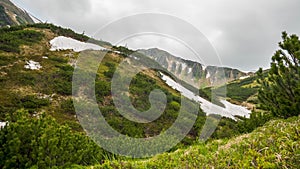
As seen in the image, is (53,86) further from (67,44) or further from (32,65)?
(67,44)

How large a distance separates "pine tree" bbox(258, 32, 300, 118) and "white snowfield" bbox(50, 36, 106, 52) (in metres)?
32.2

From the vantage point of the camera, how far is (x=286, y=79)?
1209 centimetres

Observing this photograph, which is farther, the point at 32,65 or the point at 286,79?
the point at 32,65

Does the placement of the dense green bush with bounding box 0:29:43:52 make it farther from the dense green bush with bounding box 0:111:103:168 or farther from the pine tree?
the pine tree

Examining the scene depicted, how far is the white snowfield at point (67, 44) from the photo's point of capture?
132 feet

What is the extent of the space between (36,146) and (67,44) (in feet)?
115

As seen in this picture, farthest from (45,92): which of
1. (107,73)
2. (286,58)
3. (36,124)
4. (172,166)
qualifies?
(172,166)

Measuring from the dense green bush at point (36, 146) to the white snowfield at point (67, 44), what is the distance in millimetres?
31407

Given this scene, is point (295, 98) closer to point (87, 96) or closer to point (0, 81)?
point (87, 96)

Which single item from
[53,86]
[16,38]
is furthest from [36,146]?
[16,38]

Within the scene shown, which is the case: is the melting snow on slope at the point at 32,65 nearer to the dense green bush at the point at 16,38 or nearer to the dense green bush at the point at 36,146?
the dense green bush at the point at 16,38

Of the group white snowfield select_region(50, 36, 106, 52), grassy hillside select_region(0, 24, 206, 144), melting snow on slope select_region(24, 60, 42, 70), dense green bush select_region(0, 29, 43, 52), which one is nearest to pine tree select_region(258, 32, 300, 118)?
grassy hillside select_region(0, 24, 206, 144)

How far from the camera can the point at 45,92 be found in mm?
26047

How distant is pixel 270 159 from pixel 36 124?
8161 mm
